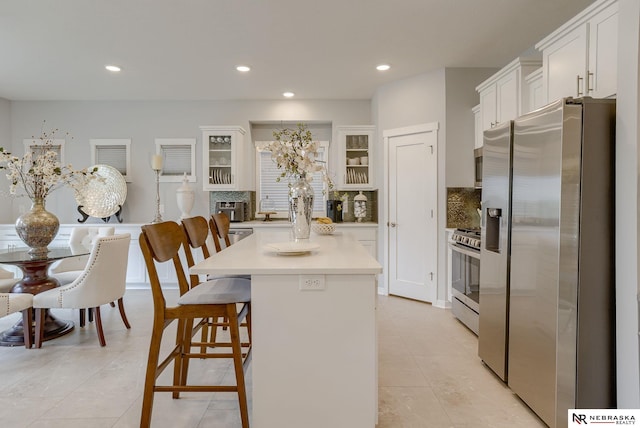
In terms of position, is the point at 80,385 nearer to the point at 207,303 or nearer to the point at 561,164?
the point at 207,303

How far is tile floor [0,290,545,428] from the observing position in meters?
1.92

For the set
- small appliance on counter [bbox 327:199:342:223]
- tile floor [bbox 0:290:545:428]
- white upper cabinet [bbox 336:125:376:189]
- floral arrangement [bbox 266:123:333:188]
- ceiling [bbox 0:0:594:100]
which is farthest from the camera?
small appliance on counter [bbox 327:199:342:223]

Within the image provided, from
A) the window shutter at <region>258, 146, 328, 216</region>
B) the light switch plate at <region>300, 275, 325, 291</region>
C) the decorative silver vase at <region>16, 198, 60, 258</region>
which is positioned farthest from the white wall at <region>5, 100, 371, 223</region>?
the light switch plate at <region>300, 275, 325, 291</region>

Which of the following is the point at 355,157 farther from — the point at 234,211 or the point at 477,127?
the point at 234,211

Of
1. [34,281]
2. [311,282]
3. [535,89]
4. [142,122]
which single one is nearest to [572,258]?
[311,282]

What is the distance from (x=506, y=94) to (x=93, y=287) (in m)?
4.09

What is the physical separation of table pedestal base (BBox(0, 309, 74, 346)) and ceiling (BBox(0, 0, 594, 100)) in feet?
8.88

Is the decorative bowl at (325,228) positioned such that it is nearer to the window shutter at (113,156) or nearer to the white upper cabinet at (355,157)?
the white upper cabinet at (355,157)

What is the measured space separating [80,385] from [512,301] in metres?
2.92

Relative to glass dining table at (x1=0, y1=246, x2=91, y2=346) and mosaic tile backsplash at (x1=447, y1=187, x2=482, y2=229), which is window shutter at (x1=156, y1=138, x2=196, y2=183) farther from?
mosaic tile backsplash at (x1=447, y1=187, x2=482, y2=229)

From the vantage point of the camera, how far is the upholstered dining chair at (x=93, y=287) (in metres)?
2.79

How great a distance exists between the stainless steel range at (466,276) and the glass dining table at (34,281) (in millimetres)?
3667

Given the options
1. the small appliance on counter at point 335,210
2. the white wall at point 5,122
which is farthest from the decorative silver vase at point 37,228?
the small appliance on counter at point 335,210

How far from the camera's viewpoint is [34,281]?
3.04 metres
